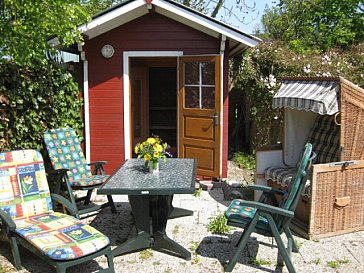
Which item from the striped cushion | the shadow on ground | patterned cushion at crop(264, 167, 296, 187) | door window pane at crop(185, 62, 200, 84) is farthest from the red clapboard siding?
the shadow on ground

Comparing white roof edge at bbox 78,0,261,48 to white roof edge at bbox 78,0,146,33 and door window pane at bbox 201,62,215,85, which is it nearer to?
white roof edge at bbox 78,0,146,33

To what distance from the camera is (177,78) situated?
268 inches

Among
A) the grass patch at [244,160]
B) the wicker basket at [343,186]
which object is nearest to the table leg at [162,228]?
the wicker basket at [343,186]

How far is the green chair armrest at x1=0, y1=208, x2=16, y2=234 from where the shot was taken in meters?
3.61

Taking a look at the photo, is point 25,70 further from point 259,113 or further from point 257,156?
point 259,113

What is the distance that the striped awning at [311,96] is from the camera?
14.6 feet

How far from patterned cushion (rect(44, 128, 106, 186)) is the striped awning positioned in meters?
2.63

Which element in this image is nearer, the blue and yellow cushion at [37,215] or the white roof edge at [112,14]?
the blue and yellow cushion at [37,215]

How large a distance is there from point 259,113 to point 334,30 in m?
7.17

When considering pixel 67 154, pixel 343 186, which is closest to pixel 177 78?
pixel 67 154

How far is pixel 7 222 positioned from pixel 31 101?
2.10 metres

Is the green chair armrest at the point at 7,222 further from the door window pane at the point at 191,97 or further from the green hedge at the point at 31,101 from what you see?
the door window pane at the point at 191,97

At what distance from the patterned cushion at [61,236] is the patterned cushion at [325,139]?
3041 mm

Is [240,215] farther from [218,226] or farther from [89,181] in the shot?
[89,181]
